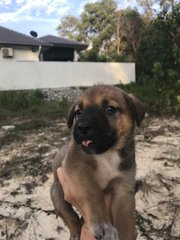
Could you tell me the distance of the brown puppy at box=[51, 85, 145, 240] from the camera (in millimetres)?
3078

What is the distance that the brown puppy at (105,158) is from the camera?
10.1ft

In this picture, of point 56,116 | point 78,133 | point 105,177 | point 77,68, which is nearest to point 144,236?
point 105,177

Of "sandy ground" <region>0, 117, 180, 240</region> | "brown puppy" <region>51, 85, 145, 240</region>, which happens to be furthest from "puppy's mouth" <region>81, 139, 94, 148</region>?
"sandy ground" <region>0, 117, 180, 240</region>

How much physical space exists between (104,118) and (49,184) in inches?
149

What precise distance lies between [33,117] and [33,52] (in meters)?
16.9

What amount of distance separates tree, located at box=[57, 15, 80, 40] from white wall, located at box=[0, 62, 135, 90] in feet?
108

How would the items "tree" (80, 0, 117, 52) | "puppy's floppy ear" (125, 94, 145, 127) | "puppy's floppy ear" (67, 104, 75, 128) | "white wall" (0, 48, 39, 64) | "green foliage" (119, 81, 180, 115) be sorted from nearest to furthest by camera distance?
"puppy's floppy ear" (125, 94, 145, 127) → "puppy's floppy ear" (67, 104, 75, 128) → "green foliage" (119, 81, 180, 115) → "white wall" (0, 48, 39, 64) → "tree" (80, 0, 117, 52)

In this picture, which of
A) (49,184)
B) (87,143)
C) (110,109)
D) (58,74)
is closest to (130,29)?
(58,74)

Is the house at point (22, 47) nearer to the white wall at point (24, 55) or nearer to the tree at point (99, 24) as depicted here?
the white wall at point (24, 55)

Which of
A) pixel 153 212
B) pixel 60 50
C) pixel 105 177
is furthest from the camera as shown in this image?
pixel 60 50

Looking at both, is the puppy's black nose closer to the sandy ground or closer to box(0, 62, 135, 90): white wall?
the sandy ground

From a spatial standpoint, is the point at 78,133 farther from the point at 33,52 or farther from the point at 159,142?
the point at 33,52

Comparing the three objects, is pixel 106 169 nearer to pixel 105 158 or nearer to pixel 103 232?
pixel 105 158

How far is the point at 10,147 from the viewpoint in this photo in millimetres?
9062
